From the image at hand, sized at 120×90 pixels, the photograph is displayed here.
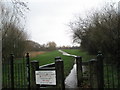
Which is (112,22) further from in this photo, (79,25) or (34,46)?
(79,25)

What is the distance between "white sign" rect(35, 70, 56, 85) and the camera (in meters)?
5.36

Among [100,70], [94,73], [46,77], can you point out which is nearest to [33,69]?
[46,77]

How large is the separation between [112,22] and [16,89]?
23.7 feet

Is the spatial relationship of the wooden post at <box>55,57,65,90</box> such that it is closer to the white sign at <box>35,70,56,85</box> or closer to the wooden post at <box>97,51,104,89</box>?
the white sign at <box>35,70,56,85</box>

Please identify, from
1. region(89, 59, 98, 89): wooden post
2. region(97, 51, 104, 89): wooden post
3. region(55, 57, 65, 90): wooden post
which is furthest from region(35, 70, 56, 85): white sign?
region(97, 51, 104, 89): wooden post

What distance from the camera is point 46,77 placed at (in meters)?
5.39

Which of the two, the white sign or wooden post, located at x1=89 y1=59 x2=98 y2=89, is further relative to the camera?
the white sign

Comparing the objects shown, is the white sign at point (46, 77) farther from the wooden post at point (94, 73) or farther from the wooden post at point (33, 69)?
the wooden post at point (94, 73)

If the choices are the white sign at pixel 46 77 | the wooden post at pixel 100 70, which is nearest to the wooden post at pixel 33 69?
the white sign at pixel 46 77

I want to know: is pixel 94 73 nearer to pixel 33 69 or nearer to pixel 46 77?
pixel 46 77

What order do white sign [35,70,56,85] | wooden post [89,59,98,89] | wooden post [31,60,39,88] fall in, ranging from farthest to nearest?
wooden post [31,60,39,88]
white sign [35,70,56,85]
wooden post [89,59,98,89]

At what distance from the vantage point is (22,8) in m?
6.68

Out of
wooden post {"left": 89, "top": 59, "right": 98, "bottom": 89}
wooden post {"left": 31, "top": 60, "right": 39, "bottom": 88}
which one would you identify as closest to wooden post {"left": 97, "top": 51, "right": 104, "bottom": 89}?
wooden post {"left": 89, "top": 59, "right": 98, "bottom": 89}

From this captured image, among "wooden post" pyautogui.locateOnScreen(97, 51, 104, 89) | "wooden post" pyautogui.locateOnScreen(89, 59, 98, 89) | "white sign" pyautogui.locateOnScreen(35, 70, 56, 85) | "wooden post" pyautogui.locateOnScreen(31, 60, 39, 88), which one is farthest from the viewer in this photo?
"wooden post" pyautogui.locateOnScreen(31, 60, 39, 88)
